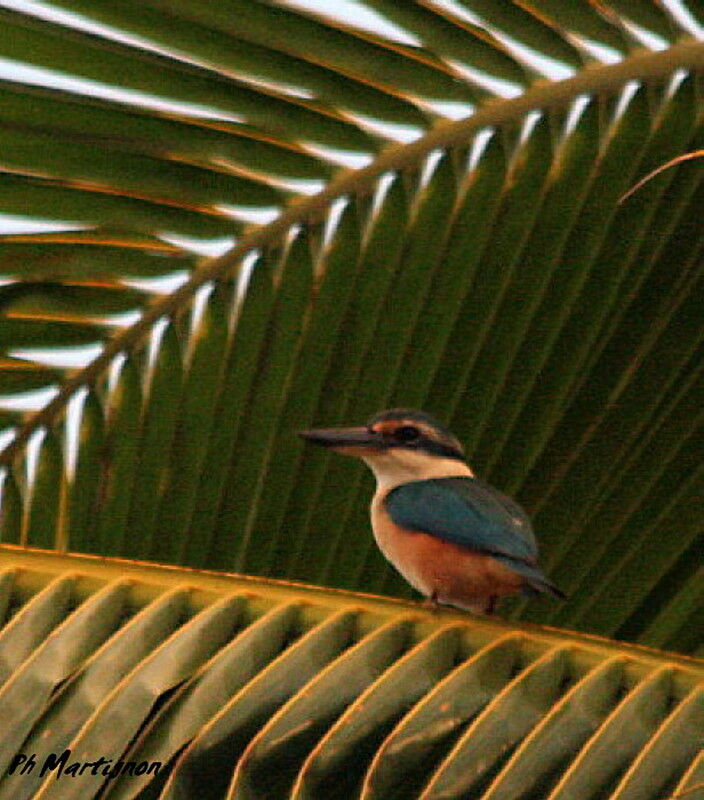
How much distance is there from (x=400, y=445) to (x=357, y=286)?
0.63 metres

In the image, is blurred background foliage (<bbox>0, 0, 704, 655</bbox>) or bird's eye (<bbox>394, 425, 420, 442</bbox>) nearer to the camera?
blurred background foliage (<bbox>0, 0, 704, 655</bbox>)

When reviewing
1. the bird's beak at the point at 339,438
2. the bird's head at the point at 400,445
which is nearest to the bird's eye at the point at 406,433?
the bird's head at the point at 400,445

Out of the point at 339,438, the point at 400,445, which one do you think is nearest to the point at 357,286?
the point at 339,438

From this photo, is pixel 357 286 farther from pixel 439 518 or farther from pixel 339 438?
pixel 439 518

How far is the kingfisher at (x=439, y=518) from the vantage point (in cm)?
246

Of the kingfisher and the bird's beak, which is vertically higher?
the bird's beak

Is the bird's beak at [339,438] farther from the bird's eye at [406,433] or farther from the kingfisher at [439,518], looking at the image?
the bird's eye at [406,433]

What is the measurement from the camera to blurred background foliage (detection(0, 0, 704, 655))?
224 centimetres

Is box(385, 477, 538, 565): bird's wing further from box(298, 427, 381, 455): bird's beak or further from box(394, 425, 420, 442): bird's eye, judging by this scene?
box(298, 427, 381, 455): bird's beak

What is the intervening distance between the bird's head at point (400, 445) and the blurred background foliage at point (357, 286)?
0.19 ft

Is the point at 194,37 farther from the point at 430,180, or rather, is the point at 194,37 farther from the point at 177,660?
the point at 177,660

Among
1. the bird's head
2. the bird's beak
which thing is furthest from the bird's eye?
the bird's beak

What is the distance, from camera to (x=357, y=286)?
7.86ft

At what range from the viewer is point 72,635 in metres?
1.50
